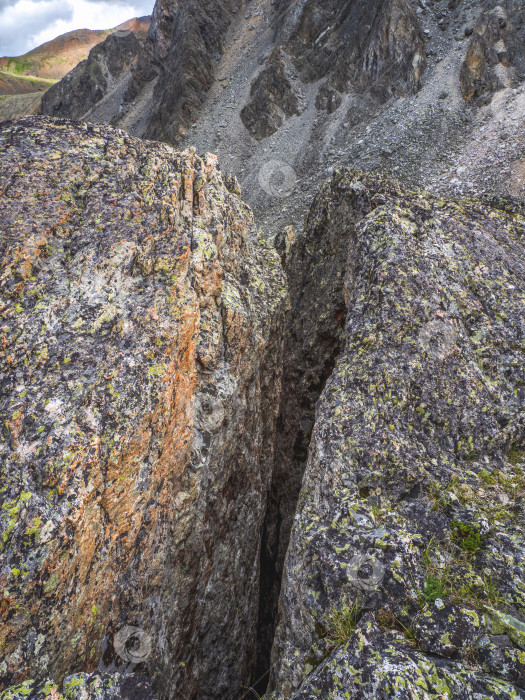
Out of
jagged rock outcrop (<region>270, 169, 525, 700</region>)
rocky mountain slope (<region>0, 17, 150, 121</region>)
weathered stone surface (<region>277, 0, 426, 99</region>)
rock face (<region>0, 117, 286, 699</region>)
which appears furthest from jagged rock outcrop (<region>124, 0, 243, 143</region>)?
jagged rock outcrop (<region>270, 169, 525, 700</region>)

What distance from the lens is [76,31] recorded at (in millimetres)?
139250

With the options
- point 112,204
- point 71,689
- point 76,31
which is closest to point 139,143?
point 112,204

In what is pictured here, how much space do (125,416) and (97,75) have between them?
111 m

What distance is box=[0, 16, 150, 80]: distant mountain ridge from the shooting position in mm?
129750

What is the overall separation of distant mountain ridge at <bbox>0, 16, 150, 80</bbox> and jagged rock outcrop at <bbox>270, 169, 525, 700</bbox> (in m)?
159

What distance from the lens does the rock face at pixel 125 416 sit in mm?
5164

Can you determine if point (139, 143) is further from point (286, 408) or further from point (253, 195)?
point (253, 195)

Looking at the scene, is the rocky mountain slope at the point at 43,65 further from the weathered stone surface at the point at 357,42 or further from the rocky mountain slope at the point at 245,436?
the rocky mountain slope at the point at 245,436

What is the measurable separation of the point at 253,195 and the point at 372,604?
49.3 metres

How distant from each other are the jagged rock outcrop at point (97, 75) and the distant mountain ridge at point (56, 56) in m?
44.1

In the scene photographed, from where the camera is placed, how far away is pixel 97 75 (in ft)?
295

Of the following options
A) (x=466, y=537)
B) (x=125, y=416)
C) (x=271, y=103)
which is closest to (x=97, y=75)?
(x=271, y=103)

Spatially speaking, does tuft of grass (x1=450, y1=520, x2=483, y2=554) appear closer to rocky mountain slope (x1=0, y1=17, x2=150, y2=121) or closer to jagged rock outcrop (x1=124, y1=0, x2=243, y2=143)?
jagged rock outcrop (x1=124, y1=0, x2=243, y2=143)

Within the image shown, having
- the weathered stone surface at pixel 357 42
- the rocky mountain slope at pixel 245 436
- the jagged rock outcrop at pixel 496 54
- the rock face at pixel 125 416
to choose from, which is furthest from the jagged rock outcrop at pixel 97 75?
the rocky mountain slope at pixel 245 436
